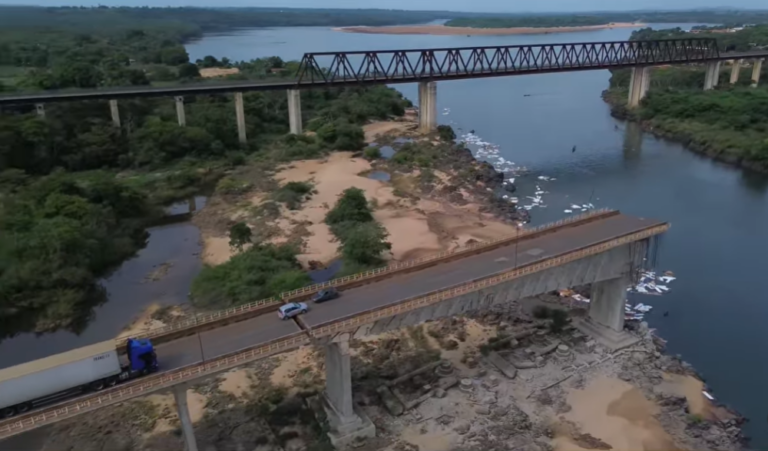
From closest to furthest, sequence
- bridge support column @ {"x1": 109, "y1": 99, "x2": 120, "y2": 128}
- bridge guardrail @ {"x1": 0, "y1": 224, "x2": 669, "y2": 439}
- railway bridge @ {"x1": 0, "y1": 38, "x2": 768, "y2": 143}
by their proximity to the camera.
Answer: bridge guardrail @ {"x1": 0, "y1": 224, "x2": 669, "y2": 439} < railway bridge @ {"x1": 0, "y1": 38, "x2": 768, "y2": 143} < bridge support column @ {"x1": 109, "y1": 99, "x2": 120, "y2": 128}

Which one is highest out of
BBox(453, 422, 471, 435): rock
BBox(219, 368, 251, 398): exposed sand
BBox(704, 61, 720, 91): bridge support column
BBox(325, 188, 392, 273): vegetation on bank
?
BBox(704, 61, 720, 91): bridge support column

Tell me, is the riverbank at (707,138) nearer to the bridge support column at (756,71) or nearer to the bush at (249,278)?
the bridge support column at (756,71)

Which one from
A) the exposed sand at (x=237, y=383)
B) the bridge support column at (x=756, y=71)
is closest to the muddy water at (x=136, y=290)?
the exposed sand at (x=237, y=383)

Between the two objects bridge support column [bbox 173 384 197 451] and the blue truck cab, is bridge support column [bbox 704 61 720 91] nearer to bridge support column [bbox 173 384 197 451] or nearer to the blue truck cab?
bridge support column [bbox 173 384 197 451]

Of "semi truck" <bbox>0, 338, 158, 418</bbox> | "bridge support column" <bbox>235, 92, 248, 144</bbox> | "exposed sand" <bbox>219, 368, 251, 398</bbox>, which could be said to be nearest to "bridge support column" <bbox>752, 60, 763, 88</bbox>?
"bridge support column" <bbox>235, 92, 248, 144</bbox>

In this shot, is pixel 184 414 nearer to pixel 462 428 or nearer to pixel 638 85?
pixel 462 428

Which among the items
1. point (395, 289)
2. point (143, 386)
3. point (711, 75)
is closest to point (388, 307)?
point (395, 289)

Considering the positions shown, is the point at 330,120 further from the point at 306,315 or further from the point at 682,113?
the point at 306,315
